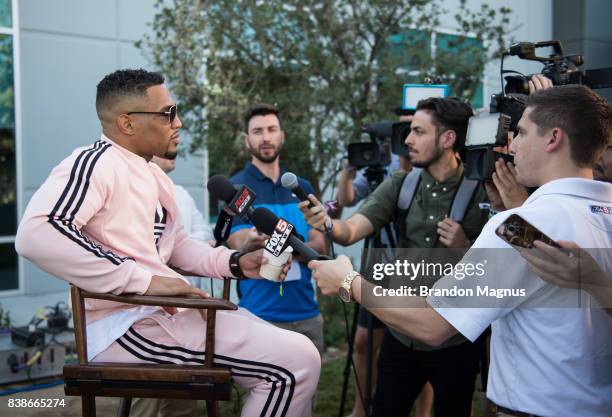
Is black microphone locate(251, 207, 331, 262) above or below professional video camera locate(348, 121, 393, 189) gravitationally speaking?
below

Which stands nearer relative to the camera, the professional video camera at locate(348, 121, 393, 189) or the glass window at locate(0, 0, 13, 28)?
the professional video camera at locate(348, 121, 393, 189)

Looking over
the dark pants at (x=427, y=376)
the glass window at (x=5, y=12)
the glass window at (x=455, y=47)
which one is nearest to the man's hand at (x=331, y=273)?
the dark pants at (x=427, y=376)

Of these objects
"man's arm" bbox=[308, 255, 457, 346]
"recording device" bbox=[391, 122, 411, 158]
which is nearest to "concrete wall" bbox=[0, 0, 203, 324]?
"recording device" bbox=[391, 122, 411, 158]

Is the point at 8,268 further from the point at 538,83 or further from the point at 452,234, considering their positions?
the point at 538,83

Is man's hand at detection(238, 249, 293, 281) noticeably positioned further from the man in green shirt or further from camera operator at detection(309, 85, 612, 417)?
camera operator at detection(309, 85, 612, 417)

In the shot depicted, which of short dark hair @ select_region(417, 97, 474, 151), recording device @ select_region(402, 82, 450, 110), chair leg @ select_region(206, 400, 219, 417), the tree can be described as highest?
the tree

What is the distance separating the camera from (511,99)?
278 centimetres

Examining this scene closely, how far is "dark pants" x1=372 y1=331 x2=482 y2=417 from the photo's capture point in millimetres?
3121

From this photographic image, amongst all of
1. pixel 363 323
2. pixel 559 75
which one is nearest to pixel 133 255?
pixel 559 75

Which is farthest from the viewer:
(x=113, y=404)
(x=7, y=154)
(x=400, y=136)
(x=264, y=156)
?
(x=7, y=154)

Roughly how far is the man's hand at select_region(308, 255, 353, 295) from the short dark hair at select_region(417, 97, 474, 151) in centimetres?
137

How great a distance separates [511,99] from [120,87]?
1617 mm

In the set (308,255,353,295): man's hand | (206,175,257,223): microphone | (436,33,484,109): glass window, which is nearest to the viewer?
(308,255,353,295): man's hand

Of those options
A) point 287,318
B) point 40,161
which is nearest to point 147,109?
point 287,318
